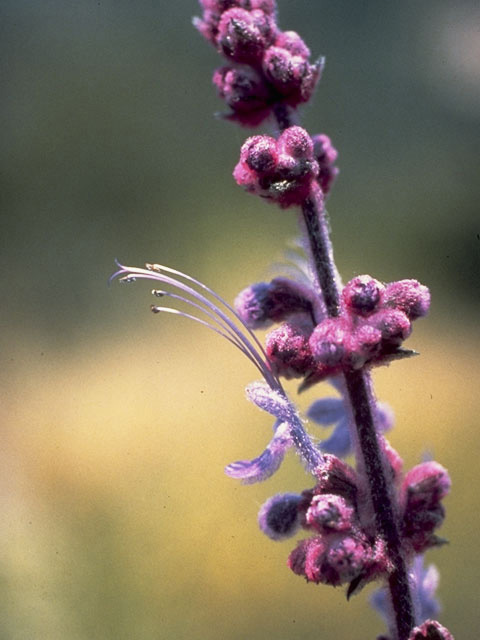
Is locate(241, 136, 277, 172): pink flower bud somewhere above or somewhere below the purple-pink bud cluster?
above

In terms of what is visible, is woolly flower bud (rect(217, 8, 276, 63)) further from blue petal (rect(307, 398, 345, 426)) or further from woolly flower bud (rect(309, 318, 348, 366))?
blue petal (rect(307, 398, 345, 426))

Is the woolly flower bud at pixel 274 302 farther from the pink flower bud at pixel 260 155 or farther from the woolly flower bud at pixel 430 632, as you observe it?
the woolly flower bud at pixel 430 632

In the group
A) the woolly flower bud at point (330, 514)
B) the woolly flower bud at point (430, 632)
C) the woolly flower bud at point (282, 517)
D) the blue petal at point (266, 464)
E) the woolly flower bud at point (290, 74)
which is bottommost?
the woolly flower bud at point (430, 632)

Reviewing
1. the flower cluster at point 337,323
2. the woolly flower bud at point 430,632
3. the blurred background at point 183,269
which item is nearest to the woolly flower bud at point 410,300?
the flower cluster at point 337,323

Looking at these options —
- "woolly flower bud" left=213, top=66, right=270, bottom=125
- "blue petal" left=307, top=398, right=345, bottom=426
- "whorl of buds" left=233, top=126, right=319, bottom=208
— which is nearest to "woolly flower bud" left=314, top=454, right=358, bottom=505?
"blue petal" left=307, top=398, right=345, bottom=426

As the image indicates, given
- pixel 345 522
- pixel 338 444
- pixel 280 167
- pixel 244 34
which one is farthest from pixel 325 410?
pixel 244 34

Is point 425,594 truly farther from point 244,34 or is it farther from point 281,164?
point 244,34
